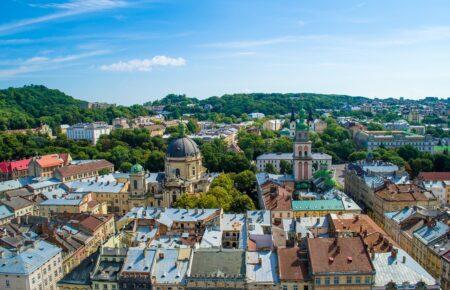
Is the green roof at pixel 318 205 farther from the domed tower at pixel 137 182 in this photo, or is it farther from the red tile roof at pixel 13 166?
the red tile roof at pixel 13 166

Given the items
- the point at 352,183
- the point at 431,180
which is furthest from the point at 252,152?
the point at 431,180

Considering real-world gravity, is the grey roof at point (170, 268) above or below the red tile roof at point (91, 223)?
above

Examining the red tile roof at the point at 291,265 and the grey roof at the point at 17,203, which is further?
the grey roof at the point at 17,203

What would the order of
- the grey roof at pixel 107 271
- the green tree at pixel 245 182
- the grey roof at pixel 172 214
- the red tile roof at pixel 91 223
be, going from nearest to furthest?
the grey roof at pixel 107 271 < the red tile roof at pixel 91 223 < the grey roof at pixel 172 214 < the green tree at pixel 245 182

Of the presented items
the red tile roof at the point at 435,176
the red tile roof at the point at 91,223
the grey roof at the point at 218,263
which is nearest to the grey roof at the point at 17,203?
the red tile roof at the point at 91,223

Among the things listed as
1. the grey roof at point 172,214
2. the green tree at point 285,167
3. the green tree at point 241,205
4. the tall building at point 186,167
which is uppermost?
the tall building at point 186,167

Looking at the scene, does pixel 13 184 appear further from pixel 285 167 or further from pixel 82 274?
→ pixel 285 167
